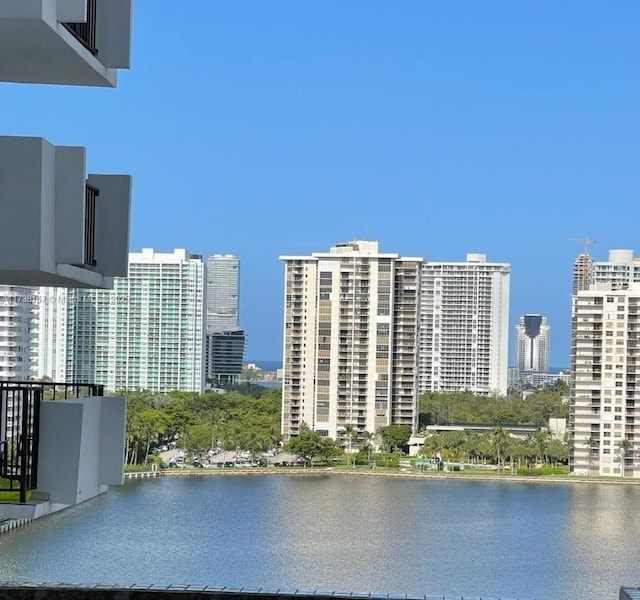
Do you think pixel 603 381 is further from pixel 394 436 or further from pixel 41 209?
pixel 41 209

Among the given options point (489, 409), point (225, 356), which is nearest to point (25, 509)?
point (489, 409)

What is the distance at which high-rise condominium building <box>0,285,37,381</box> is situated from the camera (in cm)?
1909

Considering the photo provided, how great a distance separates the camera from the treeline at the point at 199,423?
1966cm

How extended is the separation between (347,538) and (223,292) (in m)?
31.3

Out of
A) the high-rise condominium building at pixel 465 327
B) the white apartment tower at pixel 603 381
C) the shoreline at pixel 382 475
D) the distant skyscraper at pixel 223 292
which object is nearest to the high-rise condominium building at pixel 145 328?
the shoreline at pixel 382 475

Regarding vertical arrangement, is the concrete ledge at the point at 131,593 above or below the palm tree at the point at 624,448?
above

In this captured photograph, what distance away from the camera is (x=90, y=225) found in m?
1.66

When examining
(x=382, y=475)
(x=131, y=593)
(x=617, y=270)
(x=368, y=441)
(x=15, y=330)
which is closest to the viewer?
(x=131, y=593)

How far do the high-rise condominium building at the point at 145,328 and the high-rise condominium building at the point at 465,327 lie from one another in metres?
8.19

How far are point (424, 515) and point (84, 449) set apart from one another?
13610 millimetres

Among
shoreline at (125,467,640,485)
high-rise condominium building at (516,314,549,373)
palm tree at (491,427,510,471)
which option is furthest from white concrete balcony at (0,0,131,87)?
high-rise condominium building at (516,314,549,373)

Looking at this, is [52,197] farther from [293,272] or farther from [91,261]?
[293,272]

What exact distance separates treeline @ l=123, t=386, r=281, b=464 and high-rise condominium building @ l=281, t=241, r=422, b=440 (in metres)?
0.82

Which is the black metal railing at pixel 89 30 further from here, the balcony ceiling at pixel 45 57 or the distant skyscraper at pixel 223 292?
the distant skyscraper at pixel 223 292
